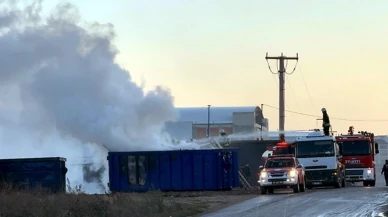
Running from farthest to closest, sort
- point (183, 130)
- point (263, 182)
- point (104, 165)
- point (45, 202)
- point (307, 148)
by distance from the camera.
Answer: point (183, 130)
point (104, 165)
point (307, 148)
point (263, 182)
point (45, 202)

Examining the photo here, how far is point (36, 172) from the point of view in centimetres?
3347

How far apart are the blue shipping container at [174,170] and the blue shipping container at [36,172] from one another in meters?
6.11

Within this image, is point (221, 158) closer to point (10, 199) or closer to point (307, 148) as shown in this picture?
point (307, 148)

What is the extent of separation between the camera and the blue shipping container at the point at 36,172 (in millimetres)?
33219

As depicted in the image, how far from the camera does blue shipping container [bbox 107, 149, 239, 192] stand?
39062 mm

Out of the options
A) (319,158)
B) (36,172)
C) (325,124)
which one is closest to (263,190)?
(319,158)

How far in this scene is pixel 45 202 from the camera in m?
22.1

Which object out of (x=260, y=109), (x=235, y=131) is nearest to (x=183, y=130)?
(x=235, y=131)

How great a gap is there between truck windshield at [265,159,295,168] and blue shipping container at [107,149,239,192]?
7.49 feet

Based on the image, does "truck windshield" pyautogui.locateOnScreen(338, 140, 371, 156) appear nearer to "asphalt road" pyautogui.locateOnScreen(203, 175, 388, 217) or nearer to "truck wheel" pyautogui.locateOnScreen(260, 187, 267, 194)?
"truck wheel" pyautogui.locateOnScreen(260, 187, 267, 194)

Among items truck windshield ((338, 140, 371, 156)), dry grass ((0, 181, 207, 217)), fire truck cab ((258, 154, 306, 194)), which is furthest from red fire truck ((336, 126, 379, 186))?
dry grass ((0, 181, 207, 217))

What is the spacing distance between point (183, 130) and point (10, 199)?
73237 millimetres

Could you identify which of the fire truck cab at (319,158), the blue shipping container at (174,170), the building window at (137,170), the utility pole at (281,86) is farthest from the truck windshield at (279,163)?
the utility pole at (281,86)

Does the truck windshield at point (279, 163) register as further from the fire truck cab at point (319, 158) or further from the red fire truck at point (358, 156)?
the red fire truck at point (358, 156)
